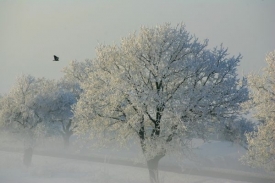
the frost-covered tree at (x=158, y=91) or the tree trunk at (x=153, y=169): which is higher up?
the frost-covered tree at (x=158, y=91)

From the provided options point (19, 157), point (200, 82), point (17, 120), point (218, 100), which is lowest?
point (19, 157)

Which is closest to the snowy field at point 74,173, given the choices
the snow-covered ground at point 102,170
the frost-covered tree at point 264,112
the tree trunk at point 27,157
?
the snow-covered ground at point 102,170

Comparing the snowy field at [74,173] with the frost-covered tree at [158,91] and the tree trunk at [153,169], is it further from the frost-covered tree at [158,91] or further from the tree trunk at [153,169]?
the frost-covered tree at [158,91]

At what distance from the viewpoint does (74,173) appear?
38.9 metres

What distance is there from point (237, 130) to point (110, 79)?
1828 centimetres

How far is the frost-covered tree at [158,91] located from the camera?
1074 inches

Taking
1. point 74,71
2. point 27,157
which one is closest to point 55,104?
point 27,157

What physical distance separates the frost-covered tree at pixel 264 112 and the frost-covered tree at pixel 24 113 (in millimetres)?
30712


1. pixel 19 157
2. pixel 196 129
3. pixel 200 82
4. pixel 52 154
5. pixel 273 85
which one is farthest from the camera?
pixel 52 154

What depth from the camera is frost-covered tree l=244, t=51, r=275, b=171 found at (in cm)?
2511

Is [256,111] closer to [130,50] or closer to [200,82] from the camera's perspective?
[200,82]

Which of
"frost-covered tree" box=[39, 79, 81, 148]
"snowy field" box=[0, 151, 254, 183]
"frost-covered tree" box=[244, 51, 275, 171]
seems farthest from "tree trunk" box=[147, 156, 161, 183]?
"frost-covered tree" box=[39, 79, 81, 148]

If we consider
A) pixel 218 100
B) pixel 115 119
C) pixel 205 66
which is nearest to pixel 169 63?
pixel 205 66

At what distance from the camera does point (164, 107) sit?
27.3 m
